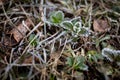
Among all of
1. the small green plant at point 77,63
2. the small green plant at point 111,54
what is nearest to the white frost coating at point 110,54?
the small green plant at point 111,54

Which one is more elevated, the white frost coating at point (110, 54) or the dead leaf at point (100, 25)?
the dead leaf at point (100, 25)

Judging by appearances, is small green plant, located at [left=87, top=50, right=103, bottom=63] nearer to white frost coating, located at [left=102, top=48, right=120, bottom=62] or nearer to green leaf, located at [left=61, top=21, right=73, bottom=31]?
white frost coating, located at [left=102, top=48, right=120, bottom=62]

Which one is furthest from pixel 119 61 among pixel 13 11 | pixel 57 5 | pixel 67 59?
pixel 13 11

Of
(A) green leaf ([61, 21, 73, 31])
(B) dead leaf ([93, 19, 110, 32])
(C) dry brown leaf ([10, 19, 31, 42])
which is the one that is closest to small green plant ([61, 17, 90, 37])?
(A) green leaf ([61, 21, 73, 31])

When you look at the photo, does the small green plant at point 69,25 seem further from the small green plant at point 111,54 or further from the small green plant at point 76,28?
the small green plant at point 111,54

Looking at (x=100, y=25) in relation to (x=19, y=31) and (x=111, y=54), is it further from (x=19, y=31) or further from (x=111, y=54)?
(x=19, y=31)

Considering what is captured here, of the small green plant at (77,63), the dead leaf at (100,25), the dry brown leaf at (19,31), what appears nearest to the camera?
the small green plant at (77,63)
